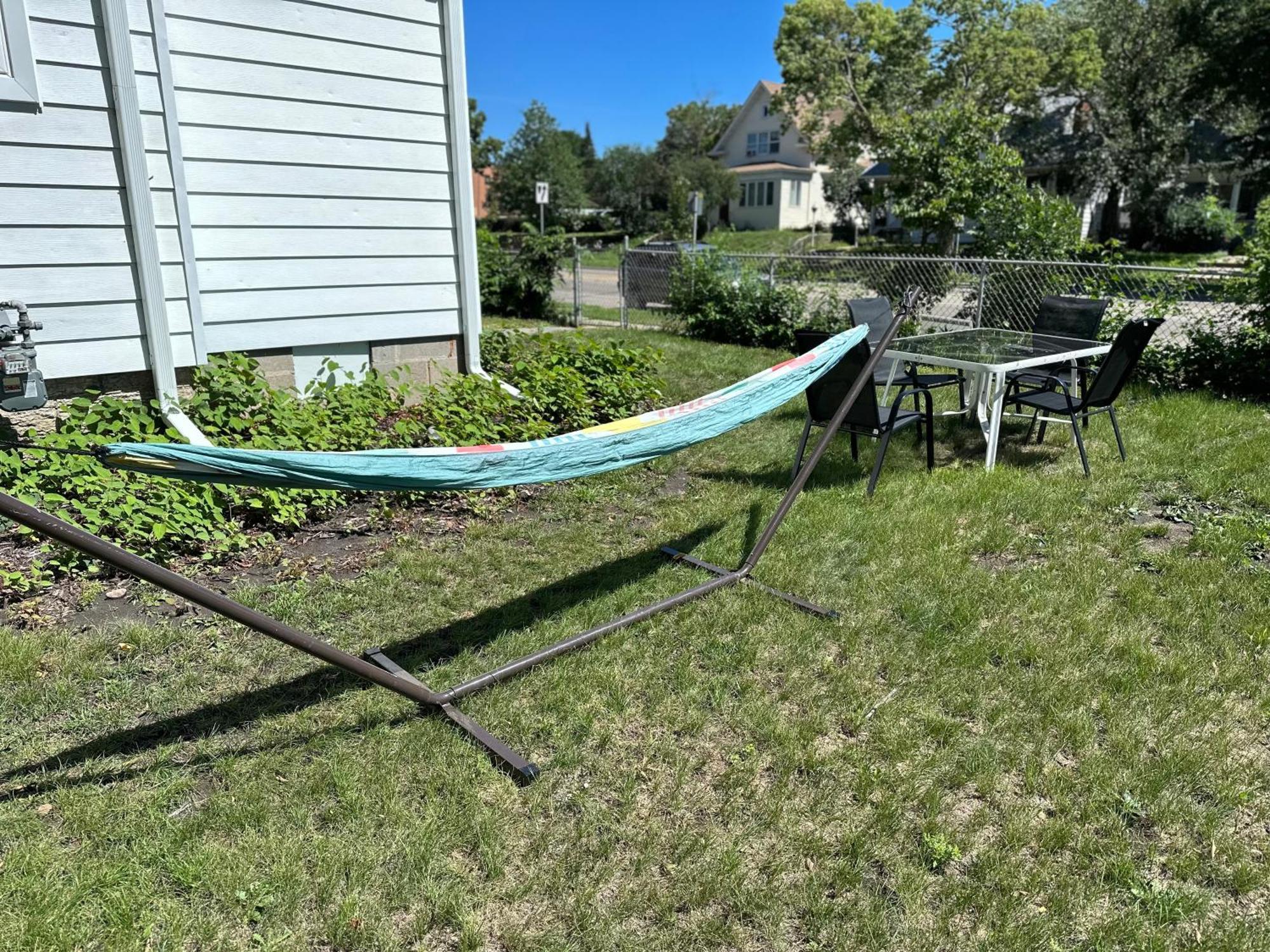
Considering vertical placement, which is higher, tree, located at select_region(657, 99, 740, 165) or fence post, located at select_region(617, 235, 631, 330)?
tree, located at select_region(657, 99, 740, 165)

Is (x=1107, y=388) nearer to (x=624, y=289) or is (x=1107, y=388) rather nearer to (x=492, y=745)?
(x=492, y=745)

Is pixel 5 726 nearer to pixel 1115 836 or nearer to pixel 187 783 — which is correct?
pixel 187 783

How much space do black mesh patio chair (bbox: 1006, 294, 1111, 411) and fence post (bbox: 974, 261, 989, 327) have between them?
6.68 feet

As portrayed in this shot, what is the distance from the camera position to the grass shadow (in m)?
2.36

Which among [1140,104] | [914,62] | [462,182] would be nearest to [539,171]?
[914,62]

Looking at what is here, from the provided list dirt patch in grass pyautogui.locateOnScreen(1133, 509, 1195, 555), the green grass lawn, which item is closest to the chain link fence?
dirt patch in grass pyautogui.locateOnScreen(1133, 509, 1195, 555)

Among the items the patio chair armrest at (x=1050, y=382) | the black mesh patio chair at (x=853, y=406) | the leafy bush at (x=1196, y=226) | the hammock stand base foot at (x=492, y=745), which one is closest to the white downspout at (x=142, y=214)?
the hammock stand base foot at (x=492, y=745)

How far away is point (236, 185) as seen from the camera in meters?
4.72

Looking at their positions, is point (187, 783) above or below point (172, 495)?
below

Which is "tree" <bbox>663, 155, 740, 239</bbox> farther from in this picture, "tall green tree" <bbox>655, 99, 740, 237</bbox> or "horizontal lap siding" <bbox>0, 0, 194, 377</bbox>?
"horizontal lap siding" <bbox>0, 0, 194, 377</bbox>

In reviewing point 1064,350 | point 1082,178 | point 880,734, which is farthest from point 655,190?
point 880,734

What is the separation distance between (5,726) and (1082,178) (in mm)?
30147

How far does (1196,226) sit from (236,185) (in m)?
27.2

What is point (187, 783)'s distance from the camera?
2.28m
